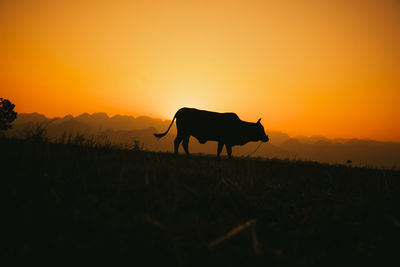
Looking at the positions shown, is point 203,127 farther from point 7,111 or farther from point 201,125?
point 7,111

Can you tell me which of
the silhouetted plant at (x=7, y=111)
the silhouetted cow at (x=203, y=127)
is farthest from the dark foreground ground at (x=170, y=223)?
the silhouetted plant at (x=7, y=111)

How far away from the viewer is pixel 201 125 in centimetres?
1063

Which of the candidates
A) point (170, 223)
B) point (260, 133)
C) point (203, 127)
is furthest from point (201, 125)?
point (170, 223)

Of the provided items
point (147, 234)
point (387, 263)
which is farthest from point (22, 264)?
point (387, 263)

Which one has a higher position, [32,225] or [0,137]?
[0,137]

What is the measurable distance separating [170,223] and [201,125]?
911 centimetres

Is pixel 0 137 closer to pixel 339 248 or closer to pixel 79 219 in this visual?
pixel 79 219

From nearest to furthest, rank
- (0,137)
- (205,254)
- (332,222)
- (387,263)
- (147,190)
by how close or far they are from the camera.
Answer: (205,254), (387,263), (332,222), (147,190), (0,137)

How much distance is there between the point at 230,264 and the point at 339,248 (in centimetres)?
91

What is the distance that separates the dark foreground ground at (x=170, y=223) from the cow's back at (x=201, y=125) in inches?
303

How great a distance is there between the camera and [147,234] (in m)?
1.37

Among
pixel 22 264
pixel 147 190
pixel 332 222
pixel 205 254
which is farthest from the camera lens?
pixel 147 190

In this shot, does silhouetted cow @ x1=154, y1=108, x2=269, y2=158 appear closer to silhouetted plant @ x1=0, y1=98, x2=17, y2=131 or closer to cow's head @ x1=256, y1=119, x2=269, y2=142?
cow's head @ x1=256, y1=119, x2=269, y2=142

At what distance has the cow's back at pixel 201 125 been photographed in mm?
10602
